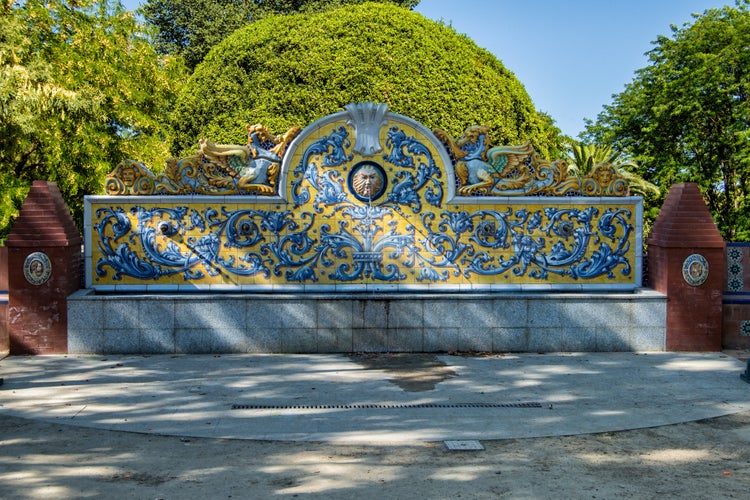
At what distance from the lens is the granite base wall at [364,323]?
1163 centimetres

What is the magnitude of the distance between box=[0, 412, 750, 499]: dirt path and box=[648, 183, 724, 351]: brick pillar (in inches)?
160

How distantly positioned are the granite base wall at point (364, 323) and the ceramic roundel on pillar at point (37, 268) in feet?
1.54

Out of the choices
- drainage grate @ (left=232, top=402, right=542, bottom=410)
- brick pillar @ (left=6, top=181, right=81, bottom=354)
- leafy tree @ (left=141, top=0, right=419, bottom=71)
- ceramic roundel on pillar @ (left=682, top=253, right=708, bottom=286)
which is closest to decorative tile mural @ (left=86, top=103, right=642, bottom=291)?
brick pillar @ (left=6, top=181, right=81, bottom=354)

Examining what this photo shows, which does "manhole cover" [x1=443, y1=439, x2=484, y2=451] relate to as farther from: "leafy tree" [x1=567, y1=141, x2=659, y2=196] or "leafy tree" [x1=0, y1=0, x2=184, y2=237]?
"leafy tree" [x1=567, y1=141, x2=659, y2=196]

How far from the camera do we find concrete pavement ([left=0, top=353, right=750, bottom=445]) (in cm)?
808

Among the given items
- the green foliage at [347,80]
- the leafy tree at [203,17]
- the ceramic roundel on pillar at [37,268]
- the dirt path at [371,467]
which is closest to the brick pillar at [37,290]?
the ceramic roundel on pillar at [37,268]

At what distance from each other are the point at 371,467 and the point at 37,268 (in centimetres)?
678

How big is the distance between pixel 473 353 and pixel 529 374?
147 cm

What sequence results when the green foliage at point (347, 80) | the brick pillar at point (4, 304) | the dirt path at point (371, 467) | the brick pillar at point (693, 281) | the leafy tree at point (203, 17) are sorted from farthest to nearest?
the leafy tree at point (203, 17) < the green foliage at point (347, 80) < the brick pillar at point (693, 281) < the brick pillar at point (4, 304) < the dirt path at point (371, 467)

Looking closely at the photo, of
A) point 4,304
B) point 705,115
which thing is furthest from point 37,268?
point 705,115

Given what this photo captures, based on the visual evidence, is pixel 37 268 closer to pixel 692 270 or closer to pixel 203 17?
pixel 692 270

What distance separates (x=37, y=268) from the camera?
1148cm

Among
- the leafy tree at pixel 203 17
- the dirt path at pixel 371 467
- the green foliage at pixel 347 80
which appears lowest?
the dirt path at pixel 371 467

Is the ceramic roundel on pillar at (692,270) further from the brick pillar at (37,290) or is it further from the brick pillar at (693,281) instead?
the brick pillar at (37,290)
